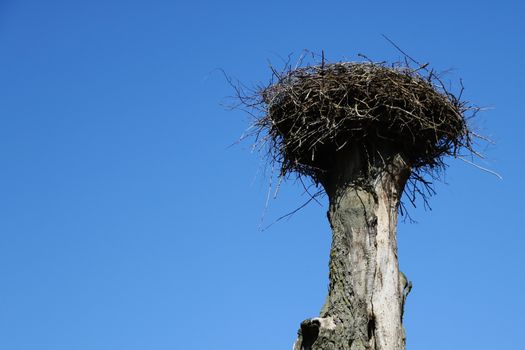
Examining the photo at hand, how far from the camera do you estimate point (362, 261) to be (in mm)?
5676

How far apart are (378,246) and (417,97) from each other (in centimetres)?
138

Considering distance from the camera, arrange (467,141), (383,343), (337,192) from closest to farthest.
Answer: (383,343)
(337,192)
(467,141)

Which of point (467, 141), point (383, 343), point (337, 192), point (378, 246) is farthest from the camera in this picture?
point (467, 141)

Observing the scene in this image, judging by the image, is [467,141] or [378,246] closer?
[378,246]

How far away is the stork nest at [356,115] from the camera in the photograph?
243 inches

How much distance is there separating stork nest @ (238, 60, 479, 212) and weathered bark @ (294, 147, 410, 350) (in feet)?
0.64

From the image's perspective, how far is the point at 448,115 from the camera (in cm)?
648

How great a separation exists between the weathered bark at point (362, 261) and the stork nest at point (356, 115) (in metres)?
0.19

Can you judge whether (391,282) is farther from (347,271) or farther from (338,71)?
(338,71)

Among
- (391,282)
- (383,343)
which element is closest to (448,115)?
(391,282)

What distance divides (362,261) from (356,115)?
1172 mm

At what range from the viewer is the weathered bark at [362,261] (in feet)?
17.7

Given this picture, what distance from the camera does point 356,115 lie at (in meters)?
6.03

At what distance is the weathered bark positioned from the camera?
5395mm
